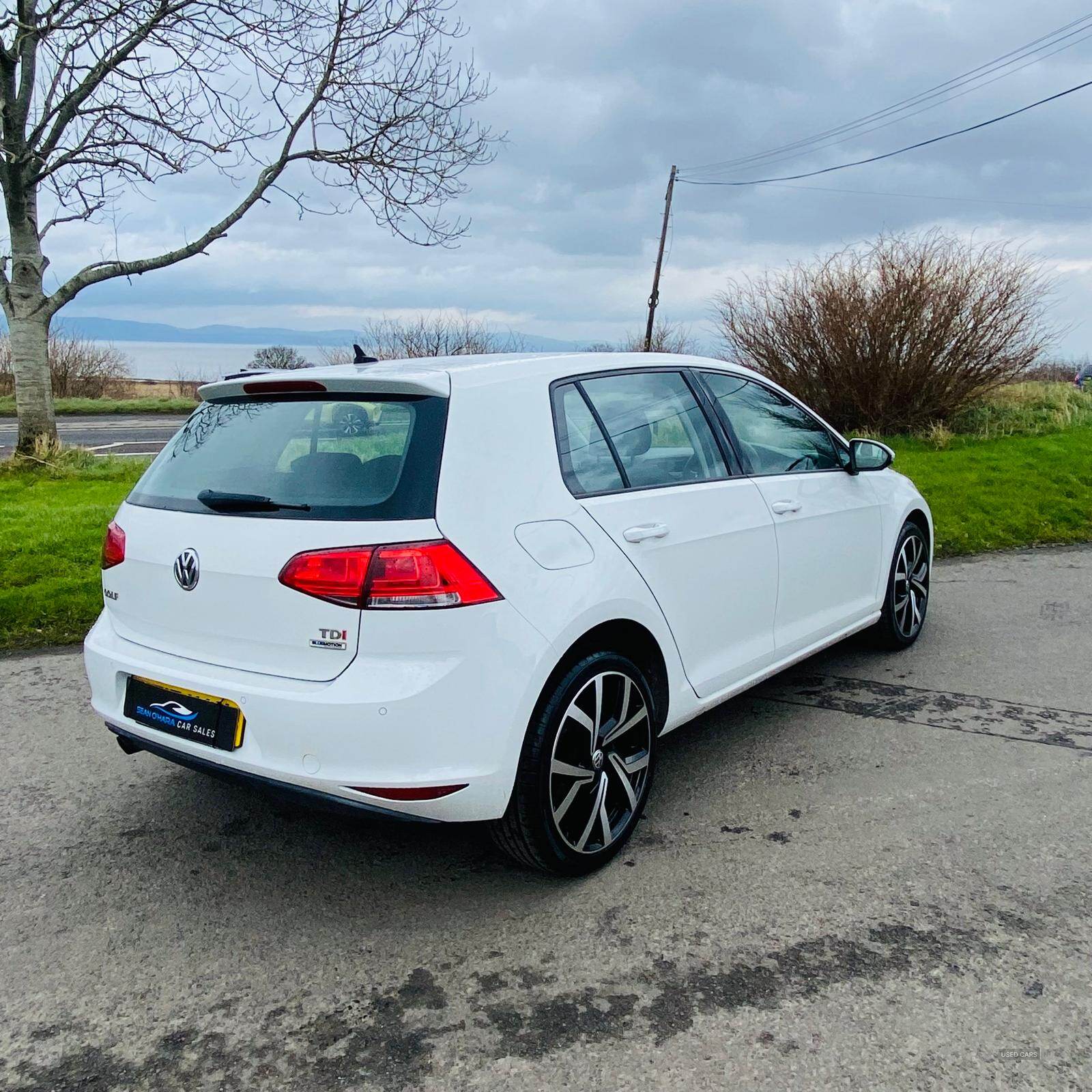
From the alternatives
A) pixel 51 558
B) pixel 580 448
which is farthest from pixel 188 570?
pixel 51 558

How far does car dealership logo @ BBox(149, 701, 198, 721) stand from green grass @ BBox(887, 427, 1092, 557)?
6.88m

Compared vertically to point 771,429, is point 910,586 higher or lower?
lower

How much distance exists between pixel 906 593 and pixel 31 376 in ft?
36.2

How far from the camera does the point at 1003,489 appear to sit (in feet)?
33.3

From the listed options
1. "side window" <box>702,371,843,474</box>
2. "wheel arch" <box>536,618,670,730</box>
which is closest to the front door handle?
"wheel arch" <box>536,618,670,730</box>

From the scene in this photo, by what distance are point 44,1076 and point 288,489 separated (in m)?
1.57

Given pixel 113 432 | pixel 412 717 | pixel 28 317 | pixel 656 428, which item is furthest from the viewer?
pixel 113 432

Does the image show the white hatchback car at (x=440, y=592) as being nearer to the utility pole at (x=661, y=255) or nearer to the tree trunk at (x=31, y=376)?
the tree trunk at (x=31, y=376)

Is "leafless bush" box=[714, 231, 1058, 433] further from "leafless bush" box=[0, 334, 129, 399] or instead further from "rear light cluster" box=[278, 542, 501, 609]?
"leafless bush" box=[0, 334, 129, 399]

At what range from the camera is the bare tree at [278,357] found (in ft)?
88.2

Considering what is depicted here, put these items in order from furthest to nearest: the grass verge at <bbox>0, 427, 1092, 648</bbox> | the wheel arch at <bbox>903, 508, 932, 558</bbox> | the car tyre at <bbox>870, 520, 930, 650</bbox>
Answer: the grass verge at <bbox>0, 427, 1092, 648</bbox> < the wheel arch at <bbox>903, 508, 932, 558</bbox> < the car tyre at <bbox>870, 520, 930, 650</bbox>

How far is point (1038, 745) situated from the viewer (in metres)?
4.07

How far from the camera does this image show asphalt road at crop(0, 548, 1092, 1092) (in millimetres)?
2271

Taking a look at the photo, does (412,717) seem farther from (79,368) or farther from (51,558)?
(79,368)
